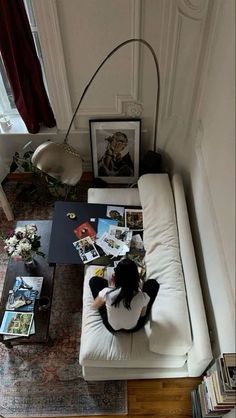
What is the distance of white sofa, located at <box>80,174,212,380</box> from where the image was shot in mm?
2201

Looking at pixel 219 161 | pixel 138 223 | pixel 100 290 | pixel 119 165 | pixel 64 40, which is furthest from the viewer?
pixel 119 165

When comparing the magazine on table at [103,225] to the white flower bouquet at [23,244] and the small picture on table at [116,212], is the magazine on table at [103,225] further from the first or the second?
the white flower bouquet at [23,244]

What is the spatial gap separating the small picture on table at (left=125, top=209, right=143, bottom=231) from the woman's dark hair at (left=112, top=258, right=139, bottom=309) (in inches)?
35.0

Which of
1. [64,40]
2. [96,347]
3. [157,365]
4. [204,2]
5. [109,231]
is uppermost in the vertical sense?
[204,2]

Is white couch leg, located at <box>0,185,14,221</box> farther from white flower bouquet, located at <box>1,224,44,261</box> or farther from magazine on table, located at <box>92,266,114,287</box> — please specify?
magazine on table, located at <box>92,266,114,287</box>

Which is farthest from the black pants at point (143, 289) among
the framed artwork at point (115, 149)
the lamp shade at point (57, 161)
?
the framed artwork at point (115, 149)

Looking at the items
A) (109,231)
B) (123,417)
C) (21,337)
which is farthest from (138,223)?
(123,417)

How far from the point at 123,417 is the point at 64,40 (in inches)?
112

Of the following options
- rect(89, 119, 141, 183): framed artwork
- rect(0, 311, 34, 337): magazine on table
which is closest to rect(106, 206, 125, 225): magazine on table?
rect(89, 119, 141, 183): framed artwork

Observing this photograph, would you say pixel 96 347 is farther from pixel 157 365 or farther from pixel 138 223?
pixel 138 223

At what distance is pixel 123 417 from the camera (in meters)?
2.45

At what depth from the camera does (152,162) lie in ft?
11.1

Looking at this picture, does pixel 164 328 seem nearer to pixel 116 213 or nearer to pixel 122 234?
pixel 122 234

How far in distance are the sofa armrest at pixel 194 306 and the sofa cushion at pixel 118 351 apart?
0.14m
